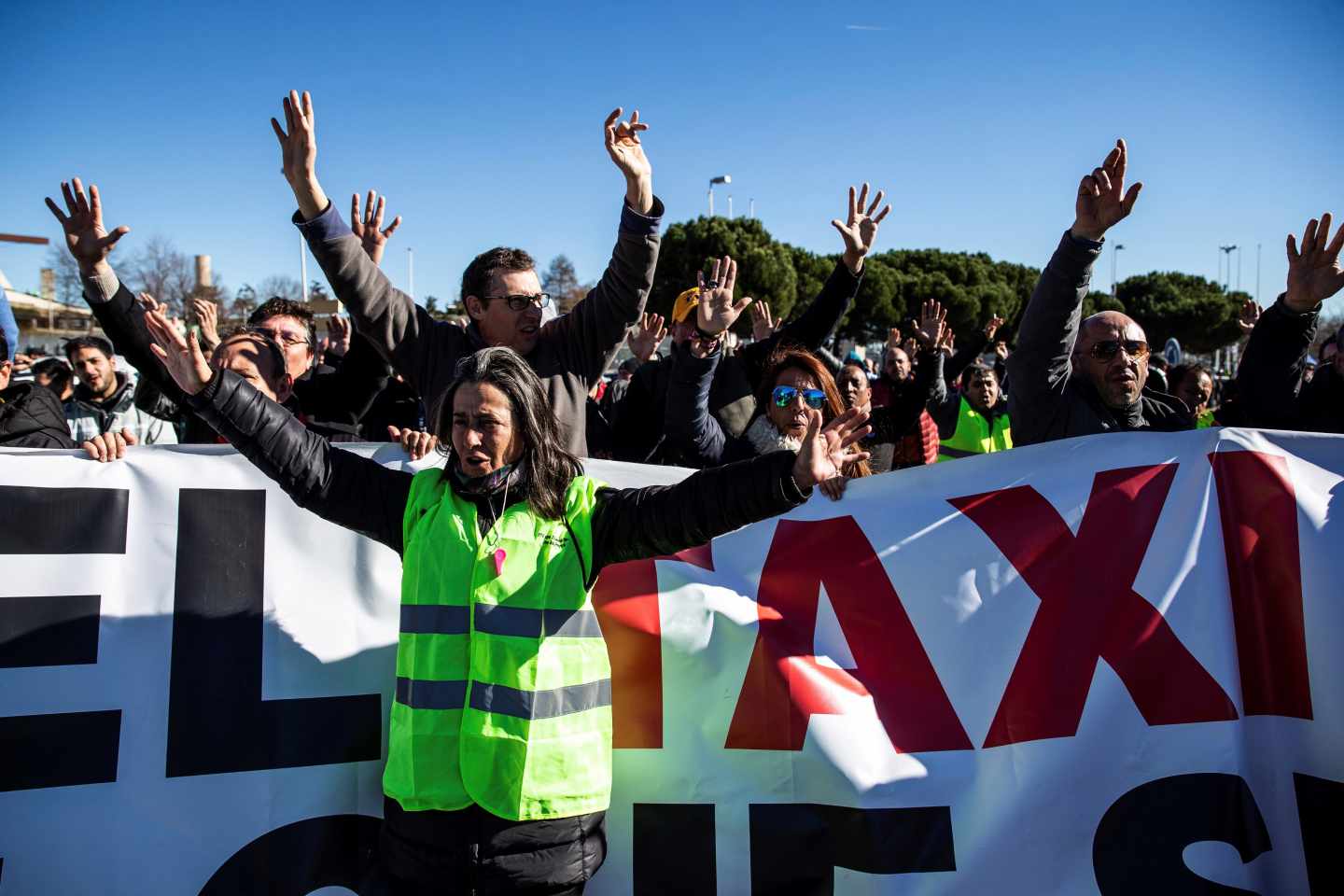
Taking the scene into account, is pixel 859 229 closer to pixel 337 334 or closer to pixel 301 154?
pixel 301 154

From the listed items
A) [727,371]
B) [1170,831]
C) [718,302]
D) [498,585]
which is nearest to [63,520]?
[498,585]

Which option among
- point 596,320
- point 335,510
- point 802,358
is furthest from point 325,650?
point 802,358

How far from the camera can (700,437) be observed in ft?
11.1

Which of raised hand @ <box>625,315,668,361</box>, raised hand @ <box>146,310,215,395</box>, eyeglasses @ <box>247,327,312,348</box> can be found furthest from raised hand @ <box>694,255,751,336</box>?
raised hand @ <box>146,310,215,395</box>

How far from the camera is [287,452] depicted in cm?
205

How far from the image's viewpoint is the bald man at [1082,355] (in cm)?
276

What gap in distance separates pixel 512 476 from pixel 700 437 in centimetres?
141

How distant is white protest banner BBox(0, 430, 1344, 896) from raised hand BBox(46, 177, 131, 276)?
675 millimetres

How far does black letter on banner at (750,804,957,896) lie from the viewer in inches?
95.0

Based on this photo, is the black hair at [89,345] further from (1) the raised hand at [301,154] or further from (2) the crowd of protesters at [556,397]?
(1) the raised hand at [301,154]

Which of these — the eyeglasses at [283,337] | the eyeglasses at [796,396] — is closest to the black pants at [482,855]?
the eyeglasses at [796,396]

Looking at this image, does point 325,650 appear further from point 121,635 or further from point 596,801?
point 596,801

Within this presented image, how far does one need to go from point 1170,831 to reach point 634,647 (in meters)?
1.56

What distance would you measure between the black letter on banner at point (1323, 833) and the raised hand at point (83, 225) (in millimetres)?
3939
